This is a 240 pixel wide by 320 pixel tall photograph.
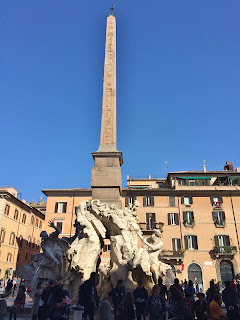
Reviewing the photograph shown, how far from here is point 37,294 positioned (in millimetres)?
4680

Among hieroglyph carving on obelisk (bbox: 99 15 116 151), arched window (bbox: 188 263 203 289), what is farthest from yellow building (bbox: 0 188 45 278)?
hieroglyph carving on obelisk (bbox: 99 15 116 151)

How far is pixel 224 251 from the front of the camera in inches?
923

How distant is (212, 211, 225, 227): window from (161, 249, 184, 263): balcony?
4039 mm

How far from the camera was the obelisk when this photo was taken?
938 centimetres

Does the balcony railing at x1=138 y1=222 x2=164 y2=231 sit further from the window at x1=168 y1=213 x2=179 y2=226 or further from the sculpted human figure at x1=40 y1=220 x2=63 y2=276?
the sculpted human figure at x1=40 y1=220 x2=63 y2=276

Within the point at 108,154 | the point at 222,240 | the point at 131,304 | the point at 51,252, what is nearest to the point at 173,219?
the point at 222,240

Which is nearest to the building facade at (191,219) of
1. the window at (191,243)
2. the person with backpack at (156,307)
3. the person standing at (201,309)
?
the window at (191,243)

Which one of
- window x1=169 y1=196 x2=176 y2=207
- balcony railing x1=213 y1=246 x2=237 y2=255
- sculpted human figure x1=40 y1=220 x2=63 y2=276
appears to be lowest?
sculpted human figure x1=40 y1=220 x2=63 y2=276

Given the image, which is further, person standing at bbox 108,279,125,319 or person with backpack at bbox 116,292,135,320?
person standing at bbox 108,279,125,319

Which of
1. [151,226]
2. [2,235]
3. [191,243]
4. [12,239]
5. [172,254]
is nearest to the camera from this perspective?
[172,254]

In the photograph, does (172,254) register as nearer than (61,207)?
Yes

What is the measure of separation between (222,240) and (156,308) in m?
22.5

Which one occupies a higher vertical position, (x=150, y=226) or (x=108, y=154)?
(x=150, y=226)

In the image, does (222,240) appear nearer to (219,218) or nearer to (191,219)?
(219,218)
